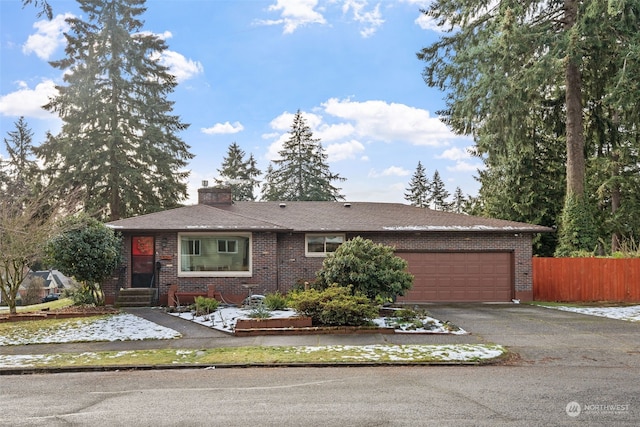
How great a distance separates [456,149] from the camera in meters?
32.9

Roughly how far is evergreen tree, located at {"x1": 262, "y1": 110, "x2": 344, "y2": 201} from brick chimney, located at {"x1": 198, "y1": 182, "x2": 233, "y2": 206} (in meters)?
21.5

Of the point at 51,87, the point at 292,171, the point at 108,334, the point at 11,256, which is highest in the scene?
the point at 51,87

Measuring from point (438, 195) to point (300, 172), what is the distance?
74.4 ft

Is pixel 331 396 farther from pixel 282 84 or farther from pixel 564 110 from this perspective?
Result: pixel 564 110

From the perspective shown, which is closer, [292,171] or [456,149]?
[456,149]

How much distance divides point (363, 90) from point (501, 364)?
683 inches

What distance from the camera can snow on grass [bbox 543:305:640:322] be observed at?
13655 mm

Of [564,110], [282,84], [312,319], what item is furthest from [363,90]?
[312,319]

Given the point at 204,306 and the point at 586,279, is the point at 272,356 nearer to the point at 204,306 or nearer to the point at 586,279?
the point at 204,306

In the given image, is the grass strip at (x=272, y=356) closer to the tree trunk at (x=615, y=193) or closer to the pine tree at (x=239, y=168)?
the tree trunk at (x=615, y=193)

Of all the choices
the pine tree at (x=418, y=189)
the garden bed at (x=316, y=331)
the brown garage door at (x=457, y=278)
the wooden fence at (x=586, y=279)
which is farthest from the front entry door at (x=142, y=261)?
the pine tree at (x=418, y=189)

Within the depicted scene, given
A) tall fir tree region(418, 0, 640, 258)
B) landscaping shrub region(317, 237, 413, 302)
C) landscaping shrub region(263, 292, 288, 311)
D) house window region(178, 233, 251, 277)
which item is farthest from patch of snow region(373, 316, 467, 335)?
tall fir tree region(418, 0, 640, 258)

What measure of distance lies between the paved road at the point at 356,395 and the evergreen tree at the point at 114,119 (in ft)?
75.3

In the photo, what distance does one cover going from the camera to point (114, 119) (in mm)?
29188
